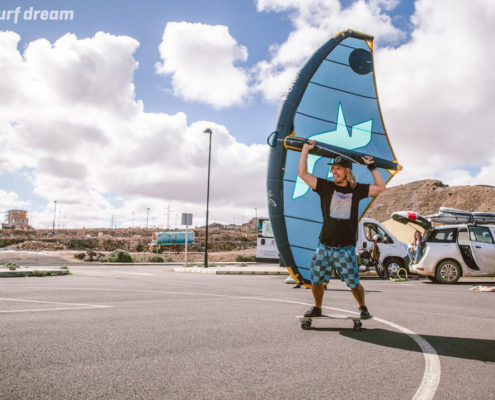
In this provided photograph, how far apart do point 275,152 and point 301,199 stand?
102 cm

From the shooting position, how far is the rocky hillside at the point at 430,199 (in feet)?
198

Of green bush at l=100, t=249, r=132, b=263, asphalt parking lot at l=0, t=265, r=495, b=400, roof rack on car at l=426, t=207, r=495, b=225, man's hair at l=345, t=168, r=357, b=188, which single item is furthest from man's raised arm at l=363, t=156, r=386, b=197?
green bush at l=100, t=249, r=132, b=263

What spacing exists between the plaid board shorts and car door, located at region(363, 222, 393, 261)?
10423 millimetres

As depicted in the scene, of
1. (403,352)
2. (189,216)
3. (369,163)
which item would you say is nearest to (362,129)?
(369,163)

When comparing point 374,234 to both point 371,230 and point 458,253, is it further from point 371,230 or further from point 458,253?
point 458,253

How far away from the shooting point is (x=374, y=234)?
15.0 m

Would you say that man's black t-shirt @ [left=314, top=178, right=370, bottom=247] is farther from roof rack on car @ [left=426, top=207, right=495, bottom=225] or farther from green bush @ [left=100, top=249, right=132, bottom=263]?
green bush @ [left=100, top=249, right=132, bottom=263]

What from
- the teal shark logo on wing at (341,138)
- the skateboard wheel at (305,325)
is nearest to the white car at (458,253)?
the teal shark logo on wing at (341,138)

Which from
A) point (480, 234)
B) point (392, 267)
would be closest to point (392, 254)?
point (392, 267)

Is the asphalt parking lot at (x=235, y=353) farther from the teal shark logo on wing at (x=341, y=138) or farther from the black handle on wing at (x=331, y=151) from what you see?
the black handle on wing at (x=331, y=151)

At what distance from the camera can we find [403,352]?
Result: 384 centimetres

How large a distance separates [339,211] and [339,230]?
0.23 m

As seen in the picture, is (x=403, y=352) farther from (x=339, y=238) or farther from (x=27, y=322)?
(x=27, y=322)

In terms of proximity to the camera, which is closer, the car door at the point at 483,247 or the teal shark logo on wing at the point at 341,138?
the teal shark logo on wing at the point at 341,138
